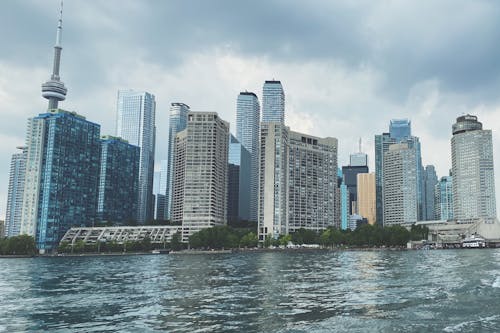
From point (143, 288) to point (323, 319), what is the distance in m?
36.8

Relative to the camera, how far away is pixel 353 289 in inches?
2427

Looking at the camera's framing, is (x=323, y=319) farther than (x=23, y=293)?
No

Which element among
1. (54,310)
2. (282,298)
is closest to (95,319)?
(54,310)

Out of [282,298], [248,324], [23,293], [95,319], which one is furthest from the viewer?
[23,293]

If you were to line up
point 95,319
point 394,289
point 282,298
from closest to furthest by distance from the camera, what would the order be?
point 95,319, point 282,298, point 394,289

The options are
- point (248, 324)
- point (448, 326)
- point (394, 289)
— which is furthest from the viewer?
point (394, 289)

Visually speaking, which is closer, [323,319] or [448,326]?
[448,326]

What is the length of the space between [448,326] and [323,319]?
9.37 metres

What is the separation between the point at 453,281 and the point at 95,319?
47609 millimetres

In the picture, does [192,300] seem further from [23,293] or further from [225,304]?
[23,293]

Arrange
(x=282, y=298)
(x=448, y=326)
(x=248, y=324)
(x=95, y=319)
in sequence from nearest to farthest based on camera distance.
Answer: (x=448, y=326)
(x=248, y=324)
(x=95, y=319)
(x=282, y=298)

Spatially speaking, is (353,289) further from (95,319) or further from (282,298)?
(95,319)

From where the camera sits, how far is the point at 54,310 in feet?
163

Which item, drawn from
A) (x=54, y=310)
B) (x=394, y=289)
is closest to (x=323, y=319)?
(x=394, y=289)
